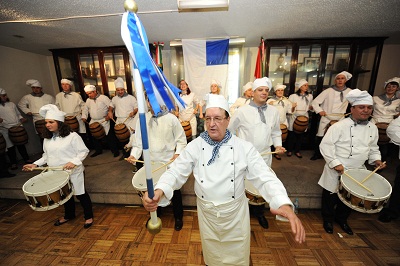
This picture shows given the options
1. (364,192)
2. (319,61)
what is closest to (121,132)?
(364,192)

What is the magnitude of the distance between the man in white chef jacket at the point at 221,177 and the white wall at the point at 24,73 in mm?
6398

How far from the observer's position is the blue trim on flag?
179 inches

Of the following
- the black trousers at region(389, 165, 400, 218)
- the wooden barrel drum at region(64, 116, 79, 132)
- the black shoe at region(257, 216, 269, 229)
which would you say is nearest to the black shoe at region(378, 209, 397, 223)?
the black trousers at region(389, 165, 400, 218)

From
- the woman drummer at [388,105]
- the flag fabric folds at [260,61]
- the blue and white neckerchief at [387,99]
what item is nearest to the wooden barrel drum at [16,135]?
the flag fabric folds at [260,61]

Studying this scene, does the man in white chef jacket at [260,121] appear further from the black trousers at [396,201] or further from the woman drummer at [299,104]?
the woman drummer at [299,104]

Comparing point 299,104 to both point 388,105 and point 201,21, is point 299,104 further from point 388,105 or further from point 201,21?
point 201,21

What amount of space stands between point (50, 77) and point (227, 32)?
6363mm

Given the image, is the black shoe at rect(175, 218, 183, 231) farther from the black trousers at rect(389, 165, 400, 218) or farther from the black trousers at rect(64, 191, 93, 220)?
the black trousers at rect(389, 165, 400, 218)

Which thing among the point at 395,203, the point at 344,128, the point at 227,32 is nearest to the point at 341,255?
the point at 395,203

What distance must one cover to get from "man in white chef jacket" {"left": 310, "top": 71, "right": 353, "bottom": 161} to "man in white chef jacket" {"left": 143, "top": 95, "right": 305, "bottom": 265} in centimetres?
381

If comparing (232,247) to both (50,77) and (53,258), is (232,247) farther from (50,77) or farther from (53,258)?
(50,77)

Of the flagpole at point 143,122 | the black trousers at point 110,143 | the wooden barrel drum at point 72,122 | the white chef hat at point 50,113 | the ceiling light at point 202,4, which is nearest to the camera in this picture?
the flagpole at point 143,122

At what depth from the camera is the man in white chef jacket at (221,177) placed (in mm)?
1466

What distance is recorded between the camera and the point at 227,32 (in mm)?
4145
